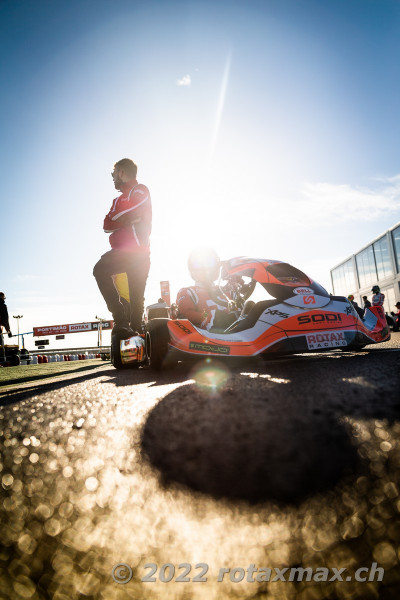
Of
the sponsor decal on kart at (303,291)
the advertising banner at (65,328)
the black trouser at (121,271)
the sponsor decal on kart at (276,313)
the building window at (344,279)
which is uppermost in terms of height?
the building window at (344,279)

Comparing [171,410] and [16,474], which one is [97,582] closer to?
[16,474]

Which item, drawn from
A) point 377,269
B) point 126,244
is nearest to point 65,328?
point 377,269

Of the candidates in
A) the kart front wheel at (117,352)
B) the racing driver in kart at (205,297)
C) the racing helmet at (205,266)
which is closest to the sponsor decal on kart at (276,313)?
the racing driver in kart at (205,297)

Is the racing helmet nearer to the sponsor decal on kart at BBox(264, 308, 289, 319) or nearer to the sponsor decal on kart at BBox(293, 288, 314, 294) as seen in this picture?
the sponsor decal on kart at BBox(293, 288, 314, 294)

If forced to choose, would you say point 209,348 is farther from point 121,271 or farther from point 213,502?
point 213,502

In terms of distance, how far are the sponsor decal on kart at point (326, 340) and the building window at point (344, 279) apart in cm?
2348

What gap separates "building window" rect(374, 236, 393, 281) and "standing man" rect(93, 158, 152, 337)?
63.2 feet

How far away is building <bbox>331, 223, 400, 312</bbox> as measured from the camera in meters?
18.4

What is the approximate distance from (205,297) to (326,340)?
119 cm

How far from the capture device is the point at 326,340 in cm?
220

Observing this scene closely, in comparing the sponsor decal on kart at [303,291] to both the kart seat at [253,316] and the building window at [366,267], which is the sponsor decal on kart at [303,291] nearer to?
the kart seat at [253,316]

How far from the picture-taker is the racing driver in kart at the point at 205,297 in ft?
9.70

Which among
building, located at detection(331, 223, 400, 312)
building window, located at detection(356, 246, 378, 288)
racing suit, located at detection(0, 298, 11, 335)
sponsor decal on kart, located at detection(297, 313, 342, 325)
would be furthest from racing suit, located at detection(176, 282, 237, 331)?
building window, located at detection(356, 246, 378, 288)

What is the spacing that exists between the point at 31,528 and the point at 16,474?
0.17 m
